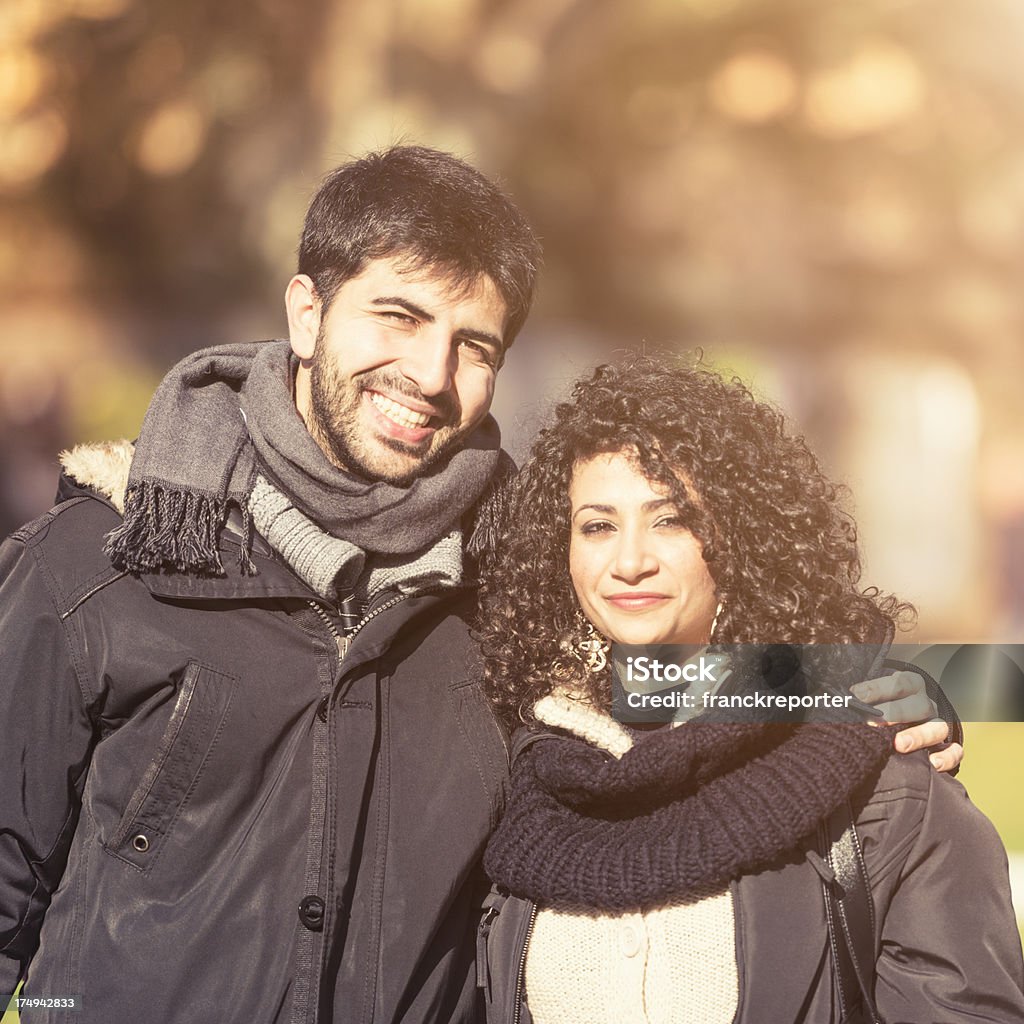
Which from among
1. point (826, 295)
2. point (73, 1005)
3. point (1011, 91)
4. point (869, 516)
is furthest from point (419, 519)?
point (1011, 91)

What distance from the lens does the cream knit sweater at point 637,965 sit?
156 centimetres

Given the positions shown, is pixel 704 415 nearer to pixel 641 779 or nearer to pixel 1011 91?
pixel 641 779

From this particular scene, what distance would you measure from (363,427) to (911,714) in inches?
37.5

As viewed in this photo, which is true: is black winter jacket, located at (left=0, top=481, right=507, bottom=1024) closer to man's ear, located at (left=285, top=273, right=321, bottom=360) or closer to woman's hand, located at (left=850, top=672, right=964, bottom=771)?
man's ear, located at (left=285, top=273, right=321, bottom=360)

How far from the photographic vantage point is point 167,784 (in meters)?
1.61

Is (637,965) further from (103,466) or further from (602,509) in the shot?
(103,466)

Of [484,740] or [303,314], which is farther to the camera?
[303,314]

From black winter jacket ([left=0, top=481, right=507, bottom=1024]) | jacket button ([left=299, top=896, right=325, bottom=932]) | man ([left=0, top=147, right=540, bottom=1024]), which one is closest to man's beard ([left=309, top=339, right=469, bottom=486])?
man ([left=0, top=147, right=540, bottom=1024])

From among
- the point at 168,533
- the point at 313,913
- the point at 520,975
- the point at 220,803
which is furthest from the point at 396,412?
the point at 520,975

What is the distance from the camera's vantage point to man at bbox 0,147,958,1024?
1.60 metres

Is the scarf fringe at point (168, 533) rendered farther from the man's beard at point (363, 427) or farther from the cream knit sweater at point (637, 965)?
the cream knit sweater at point (637, 965)

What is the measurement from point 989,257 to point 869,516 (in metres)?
0.90

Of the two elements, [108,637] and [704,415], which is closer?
[108,637]

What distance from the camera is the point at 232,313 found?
3.33 metres
